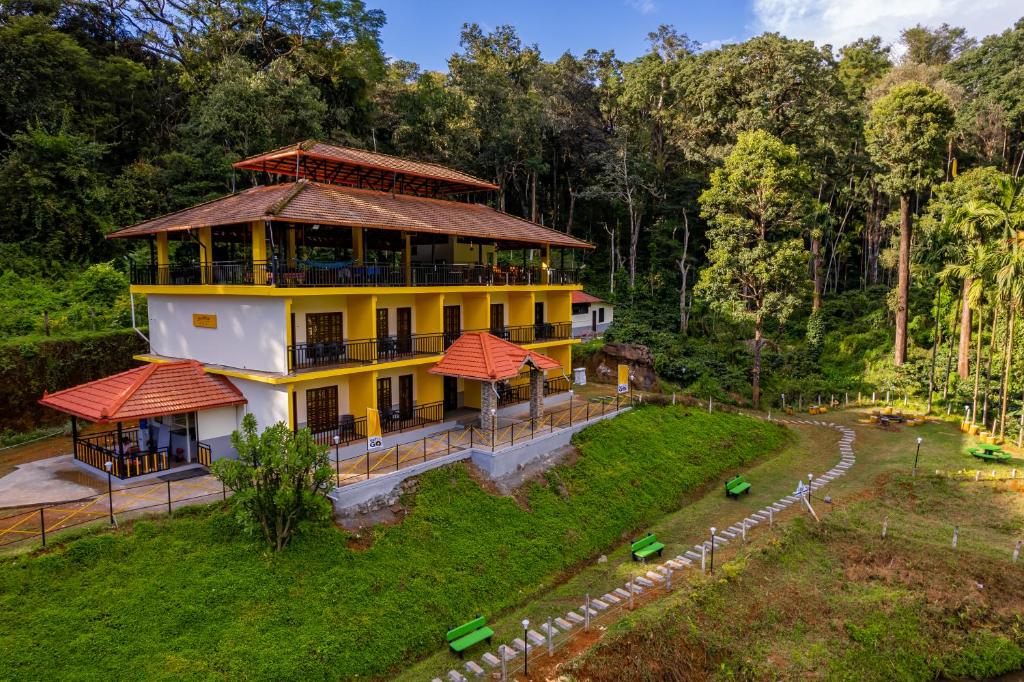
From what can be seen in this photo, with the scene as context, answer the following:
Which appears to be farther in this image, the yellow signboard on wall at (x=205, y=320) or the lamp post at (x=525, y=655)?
the yellow signboard on wall at (x=205, y=320)

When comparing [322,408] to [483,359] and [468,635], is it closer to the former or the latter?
[483,359]

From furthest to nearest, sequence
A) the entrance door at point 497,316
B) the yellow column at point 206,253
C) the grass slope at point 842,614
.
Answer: the entrance door at point 497,316 < the yellow column at point 206,253 < the grass slope at point 842,614

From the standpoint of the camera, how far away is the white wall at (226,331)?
1738 centimetres

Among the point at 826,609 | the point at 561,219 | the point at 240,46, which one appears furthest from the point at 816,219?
the point at 240,46

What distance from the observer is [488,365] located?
2002 centimetres

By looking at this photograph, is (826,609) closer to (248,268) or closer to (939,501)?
(939,501)

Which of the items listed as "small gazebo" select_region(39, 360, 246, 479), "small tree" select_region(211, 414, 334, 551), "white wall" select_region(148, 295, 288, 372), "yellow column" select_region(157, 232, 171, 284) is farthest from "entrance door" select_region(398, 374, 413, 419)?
"yellow column" select_region(157, 232, 171, 284)

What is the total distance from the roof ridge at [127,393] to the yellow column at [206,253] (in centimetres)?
347

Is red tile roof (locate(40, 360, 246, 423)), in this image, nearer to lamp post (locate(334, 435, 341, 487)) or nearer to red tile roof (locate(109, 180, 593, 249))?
lamp post (locate(334, 435, 341, 487))

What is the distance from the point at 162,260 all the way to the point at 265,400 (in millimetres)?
8069

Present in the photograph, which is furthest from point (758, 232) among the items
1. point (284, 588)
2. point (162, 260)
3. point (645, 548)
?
point (284, 588)

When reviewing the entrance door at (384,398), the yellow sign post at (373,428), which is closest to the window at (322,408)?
the entrance door at (384,398)

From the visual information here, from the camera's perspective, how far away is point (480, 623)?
43.2 feet

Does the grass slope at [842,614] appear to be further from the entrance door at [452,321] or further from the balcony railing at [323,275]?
the entrance door at [452,321]
